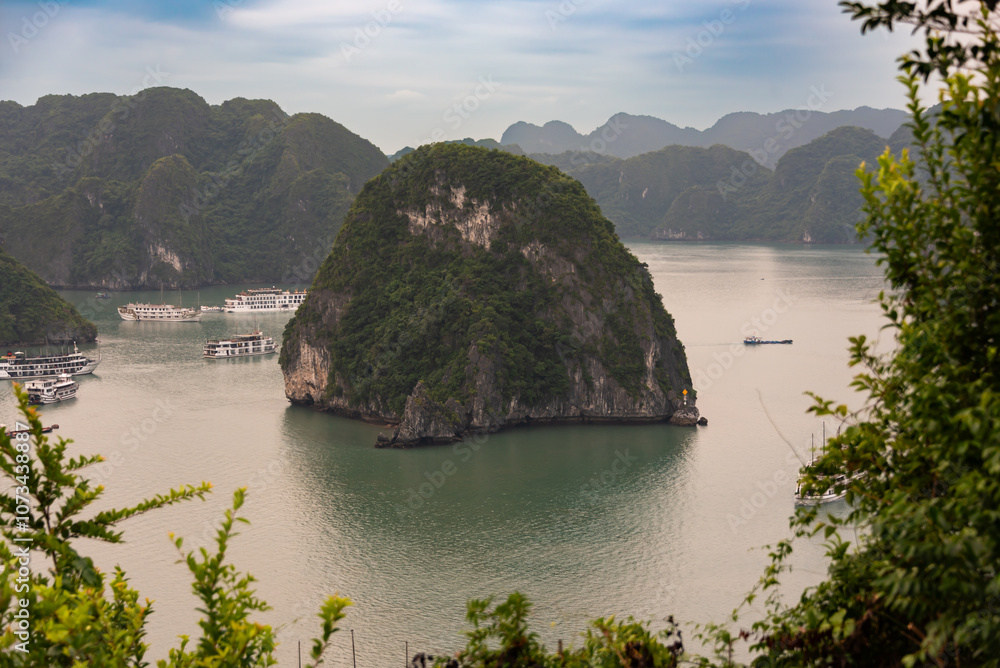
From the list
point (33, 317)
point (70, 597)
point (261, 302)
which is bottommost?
point (33, 317)

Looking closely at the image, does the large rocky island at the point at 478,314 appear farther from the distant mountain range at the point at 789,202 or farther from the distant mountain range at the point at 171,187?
the distant mountain range at the point at 789,202

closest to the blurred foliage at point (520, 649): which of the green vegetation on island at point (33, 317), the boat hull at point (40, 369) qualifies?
the boat hull at point (40, 369)

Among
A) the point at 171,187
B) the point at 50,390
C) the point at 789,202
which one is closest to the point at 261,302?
the point at 171,187

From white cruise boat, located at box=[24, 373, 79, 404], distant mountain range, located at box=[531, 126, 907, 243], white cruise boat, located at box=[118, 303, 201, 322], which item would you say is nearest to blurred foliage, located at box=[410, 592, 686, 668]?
white cruise boat, located at box=[24, 373, 79, 404]

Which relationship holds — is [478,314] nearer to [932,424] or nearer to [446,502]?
[446,502]

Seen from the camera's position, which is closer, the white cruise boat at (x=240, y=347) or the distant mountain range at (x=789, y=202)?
the white cruise boat at (x=240, y=347)

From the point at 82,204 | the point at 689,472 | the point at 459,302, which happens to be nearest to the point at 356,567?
the point at 689,472

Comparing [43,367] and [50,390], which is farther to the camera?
[43,367]
